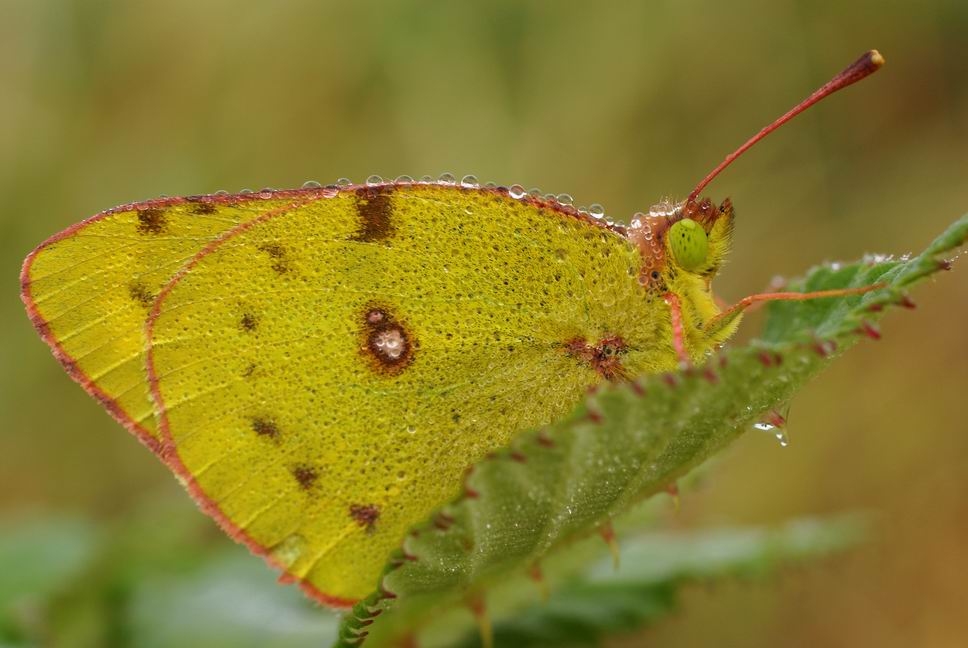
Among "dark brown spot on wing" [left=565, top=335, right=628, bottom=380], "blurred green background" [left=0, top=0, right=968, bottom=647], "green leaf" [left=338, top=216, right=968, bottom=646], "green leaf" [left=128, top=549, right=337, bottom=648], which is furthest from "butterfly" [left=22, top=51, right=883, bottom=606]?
A: "blurred green background" [left=0, top=0, right=968, bottom=647]

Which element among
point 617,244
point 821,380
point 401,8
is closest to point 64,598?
point 617,244

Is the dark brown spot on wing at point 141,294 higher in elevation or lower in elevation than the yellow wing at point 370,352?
higher

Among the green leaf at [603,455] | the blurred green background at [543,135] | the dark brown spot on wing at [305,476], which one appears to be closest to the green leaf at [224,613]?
the dark brown spot on wing at [305,476]

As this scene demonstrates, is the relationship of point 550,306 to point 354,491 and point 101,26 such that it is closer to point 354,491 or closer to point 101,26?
point 354,491

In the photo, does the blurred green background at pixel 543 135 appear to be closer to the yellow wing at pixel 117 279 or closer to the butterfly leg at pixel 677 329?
the yellow wing at pixel 117 279

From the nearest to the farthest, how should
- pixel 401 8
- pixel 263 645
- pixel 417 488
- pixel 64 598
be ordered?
pixel 417 488, pixel 263 645, pixel 64 598, pixel 401 8

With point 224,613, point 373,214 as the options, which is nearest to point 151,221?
point 373,214
